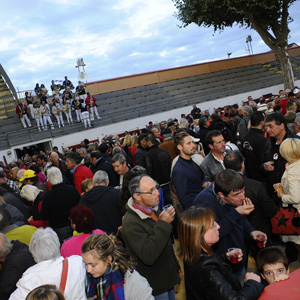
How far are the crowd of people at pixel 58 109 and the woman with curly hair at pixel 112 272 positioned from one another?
15.4 metres

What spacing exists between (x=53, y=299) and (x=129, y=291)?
0.50 m

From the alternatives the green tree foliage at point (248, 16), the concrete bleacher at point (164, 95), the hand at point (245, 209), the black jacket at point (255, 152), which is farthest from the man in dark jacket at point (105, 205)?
the green tree foliage at point (248, 16)

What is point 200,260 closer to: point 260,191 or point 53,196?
point 260,191

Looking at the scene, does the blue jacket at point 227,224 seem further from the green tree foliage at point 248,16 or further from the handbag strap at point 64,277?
the green tree foliage at point 248,16

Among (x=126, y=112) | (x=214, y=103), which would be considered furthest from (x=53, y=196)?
(x=214, y=103)

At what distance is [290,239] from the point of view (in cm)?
327

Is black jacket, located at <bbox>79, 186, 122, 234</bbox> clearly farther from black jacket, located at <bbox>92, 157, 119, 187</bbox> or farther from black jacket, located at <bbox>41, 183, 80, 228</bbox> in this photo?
black jacket, located at <bbox>92, 157, 119, 187</bbox>

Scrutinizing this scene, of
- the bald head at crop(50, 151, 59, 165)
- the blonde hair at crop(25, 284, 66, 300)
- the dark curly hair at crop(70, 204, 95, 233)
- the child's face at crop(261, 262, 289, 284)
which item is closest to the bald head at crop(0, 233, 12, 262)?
the dark curly hair at crop(70, 204, 95, 233)

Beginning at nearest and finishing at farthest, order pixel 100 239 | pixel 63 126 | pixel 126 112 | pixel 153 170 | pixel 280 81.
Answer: pixel 100 239
pixel 153 170
pixel 63 126
pixel 126 112
pixel 280 81

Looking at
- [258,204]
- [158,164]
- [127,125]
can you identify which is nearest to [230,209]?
[258,204]

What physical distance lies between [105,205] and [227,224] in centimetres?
157

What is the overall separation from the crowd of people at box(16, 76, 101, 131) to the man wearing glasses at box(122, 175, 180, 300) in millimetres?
15056

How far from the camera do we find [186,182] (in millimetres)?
3490

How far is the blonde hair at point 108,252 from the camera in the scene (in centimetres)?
203
